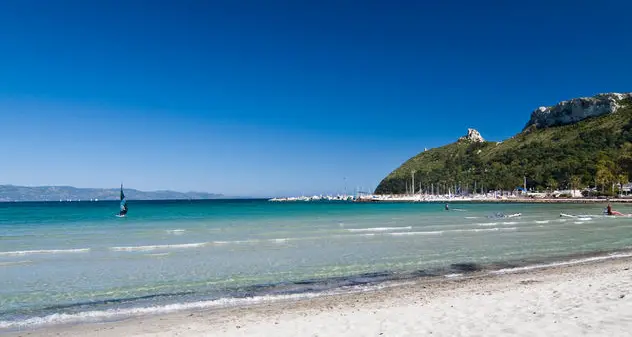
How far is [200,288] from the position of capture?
13250 mm

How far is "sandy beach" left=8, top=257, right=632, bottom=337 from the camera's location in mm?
7750

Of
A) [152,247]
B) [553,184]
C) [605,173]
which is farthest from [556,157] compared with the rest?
[152,247]

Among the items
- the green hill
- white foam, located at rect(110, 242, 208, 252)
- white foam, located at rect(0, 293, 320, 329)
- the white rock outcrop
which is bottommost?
white foam, located at rect(110, 242, 208, 252)

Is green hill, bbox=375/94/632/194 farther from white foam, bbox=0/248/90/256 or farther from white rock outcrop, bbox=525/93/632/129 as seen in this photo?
white foam, bbox=0/248/90/256

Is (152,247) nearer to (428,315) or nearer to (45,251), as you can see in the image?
(45,251)

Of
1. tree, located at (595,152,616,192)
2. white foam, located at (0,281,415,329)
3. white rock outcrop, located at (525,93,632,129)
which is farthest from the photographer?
white rock outcrop, located at (525,93,632,129)

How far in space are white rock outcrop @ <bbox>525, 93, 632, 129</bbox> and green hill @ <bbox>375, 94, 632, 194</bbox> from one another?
30mm

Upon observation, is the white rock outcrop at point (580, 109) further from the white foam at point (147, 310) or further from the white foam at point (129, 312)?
the white foam at point (129, 312)

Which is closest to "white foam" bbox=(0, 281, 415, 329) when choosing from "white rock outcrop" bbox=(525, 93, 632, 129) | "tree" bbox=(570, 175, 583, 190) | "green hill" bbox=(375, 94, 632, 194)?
"green hill" bbox=(375, 94, 632, 194)

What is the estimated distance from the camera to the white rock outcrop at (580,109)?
511 ft

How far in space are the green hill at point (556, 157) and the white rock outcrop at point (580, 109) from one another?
0.03 metres

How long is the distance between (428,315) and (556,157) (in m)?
155

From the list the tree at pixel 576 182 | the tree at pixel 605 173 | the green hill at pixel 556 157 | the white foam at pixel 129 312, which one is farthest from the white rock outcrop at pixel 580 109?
the white foam at pixel 129 312

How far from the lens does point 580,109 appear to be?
6373 inches
